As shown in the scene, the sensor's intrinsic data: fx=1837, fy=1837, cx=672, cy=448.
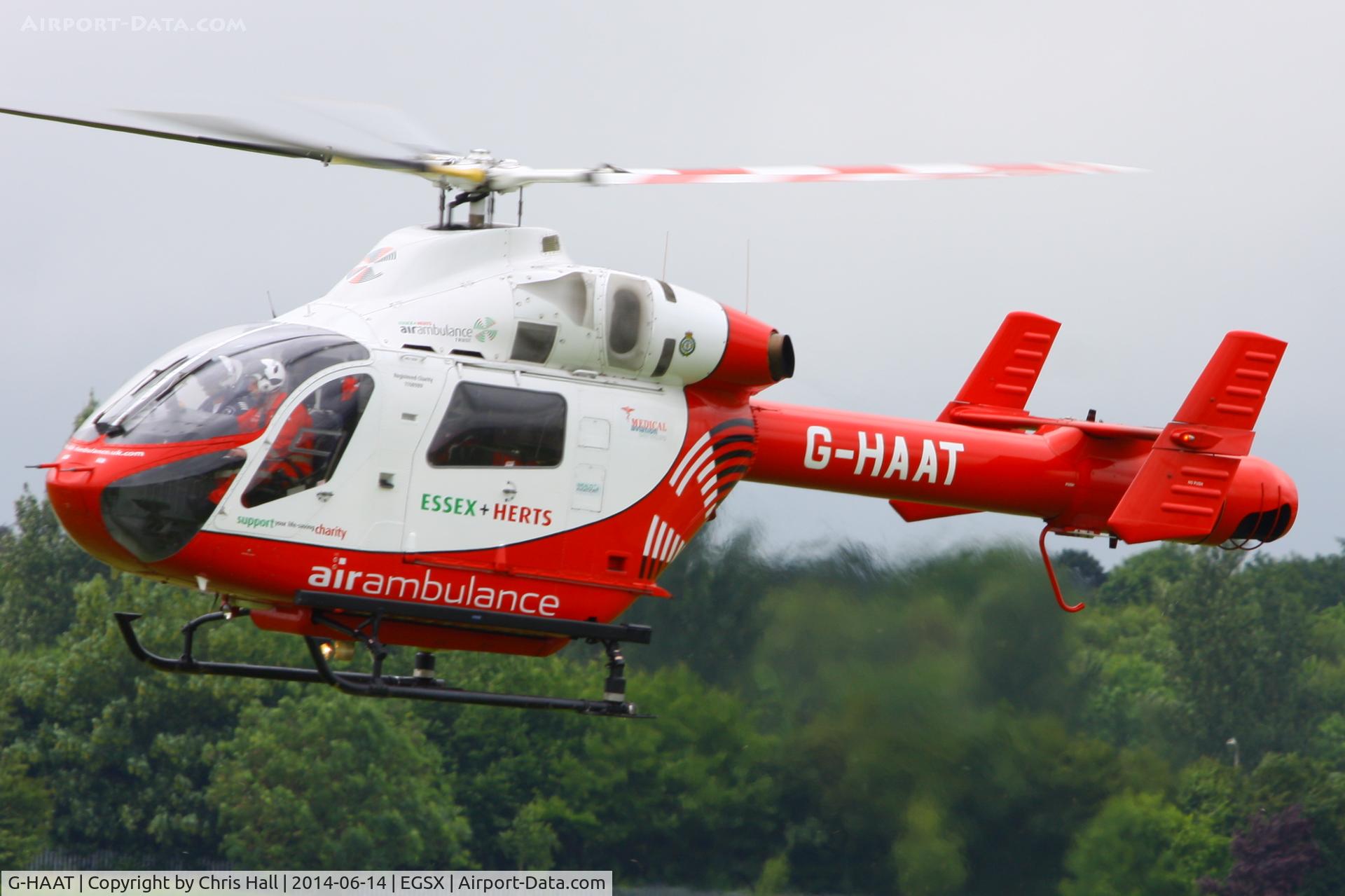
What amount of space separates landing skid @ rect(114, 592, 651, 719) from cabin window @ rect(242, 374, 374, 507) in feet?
1.99

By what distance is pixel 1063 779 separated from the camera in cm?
1752

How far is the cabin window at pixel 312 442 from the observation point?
9.80 m

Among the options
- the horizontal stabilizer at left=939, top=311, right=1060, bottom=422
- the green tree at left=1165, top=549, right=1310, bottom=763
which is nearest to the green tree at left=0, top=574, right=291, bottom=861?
A: the green tree at left=1165, top=549, right=1310, bottom=763

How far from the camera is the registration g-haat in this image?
11.8 meters

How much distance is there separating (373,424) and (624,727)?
1294 centimetres

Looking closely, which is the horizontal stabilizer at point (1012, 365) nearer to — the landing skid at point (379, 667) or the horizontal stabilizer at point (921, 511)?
the horizontal stabilizer at point (921, 511)

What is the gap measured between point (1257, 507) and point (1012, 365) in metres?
1.97

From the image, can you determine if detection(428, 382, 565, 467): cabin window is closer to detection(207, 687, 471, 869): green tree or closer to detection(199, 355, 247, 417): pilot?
detection(199, 355, 247, 417): pilot

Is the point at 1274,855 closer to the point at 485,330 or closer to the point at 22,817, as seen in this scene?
the point at 485,330

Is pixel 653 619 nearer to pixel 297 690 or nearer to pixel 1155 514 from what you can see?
pixel 1155 514

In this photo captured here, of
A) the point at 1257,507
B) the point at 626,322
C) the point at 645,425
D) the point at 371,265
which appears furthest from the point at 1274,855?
the point at 371,265

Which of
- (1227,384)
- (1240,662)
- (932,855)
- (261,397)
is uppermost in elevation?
(1227,384)

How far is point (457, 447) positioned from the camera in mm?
10250

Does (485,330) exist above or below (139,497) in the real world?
above
